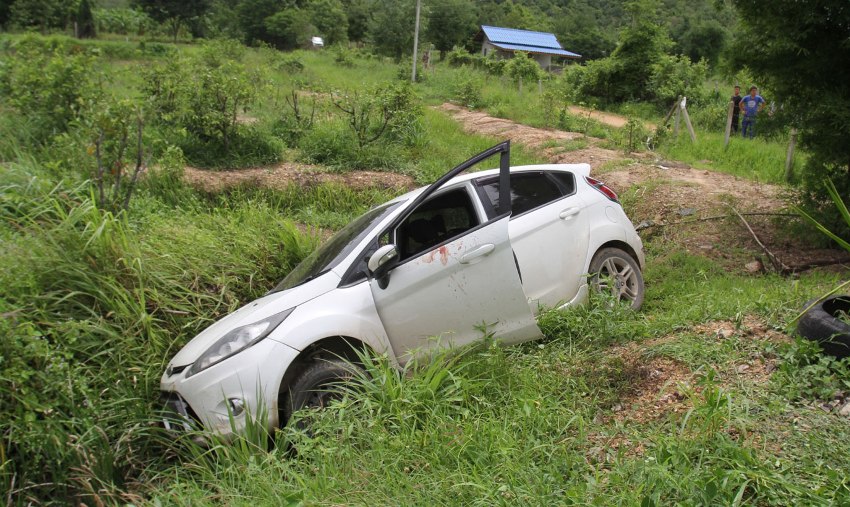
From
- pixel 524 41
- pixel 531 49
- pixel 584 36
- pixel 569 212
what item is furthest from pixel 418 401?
pixel 584 36

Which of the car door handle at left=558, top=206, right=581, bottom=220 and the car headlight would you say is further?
the car door handle at left=558, top=206, right=581, bottom=220

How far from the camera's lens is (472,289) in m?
4.52

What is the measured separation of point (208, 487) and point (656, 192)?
7695 millimetres

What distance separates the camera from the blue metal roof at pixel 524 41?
44.1 m

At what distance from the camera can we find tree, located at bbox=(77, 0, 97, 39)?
154ft

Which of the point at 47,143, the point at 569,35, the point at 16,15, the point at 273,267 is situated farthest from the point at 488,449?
the point at 569,35

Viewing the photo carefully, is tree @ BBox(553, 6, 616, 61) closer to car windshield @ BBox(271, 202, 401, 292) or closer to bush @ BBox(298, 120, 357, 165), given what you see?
bush @ BBox(298, 120, 357, 165)

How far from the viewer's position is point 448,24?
4569 centimetres

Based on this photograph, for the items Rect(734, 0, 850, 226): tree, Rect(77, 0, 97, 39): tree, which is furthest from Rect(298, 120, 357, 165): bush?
Rect(77, 0, 97, 39): tree

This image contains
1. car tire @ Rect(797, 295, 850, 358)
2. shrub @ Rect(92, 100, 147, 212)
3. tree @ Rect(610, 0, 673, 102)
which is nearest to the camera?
car tire @ Rect(797, 295, 850, 358)

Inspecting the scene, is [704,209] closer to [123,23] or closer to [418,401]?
[418,401]

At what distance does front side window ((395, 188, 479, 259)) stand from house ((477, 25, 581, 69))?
3949cm

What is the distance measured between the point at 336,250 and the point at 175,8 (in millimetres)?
56285

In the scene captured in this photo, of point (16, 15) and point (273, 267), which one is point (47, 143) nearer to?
point (273, 267)
